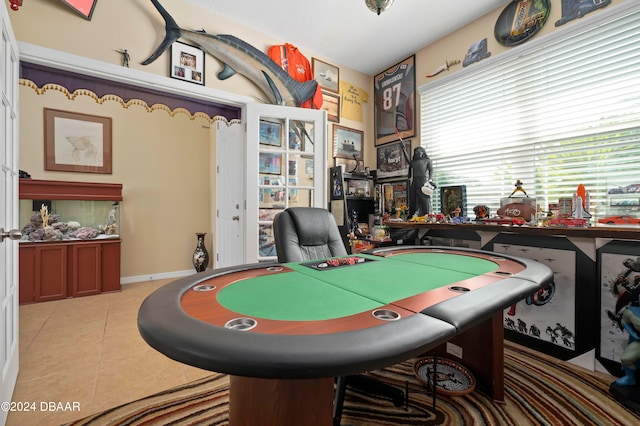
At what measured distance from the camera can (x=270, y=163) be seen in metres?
3.00

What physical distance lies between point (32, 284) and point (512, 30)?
206 inches

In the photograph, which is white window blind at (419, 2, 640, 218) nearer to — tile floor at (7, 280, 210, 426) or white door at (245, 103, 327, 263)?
white door at (245, 103, 327, 263)

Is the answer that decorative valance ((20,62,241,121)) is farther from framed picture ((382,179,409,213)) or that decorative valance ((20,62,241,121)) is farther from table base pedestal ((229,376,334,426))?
table base pedestal ((229,376,334,426))

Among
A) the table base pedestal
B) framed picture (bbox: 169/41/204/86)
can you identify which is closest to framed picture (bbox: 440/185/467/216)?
the table base pedestal

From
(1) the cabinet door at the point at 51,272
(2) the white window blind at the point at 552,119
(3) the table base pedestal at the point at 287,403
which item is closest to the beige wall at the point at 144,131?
(1) the cabinet door at the point at 51,272

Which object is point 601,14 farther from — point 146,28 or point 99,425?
point 99,425

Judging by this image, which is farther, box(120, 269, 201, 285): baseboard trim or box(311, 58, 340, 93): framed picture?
box(120, 269, 201, 285): baseboard trim

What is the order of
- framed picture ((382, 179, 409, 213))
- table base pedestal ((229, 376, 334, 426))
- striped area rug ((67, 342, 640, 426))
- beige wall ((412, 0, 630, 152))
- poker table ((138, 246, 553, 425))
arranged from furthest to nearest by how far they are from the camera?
framed picture ((382, 179, 409, 213)) < beige wall ((412, 0, 630, 152)) < striped area rug ((67, 342, 640, 426)) < table base pedestal ((229, 376, 334, 426)) < poker table ((138, 246, 553, 425))

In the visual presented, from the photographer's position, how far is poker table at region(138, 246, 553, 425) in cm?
57

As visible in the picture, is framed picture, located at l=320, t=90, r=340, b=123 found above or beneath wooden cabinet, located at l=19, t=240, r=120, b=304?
above

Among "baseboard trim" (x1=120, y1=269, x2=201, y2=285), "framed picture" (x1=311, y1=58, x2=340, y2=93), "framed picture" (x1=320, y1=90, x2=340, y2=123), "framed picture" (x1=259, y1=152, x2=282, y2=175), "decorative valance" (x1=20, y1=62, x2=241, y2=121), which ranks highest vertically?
"framed picture" (x1=311, y1=58, x2=340, y2=93)

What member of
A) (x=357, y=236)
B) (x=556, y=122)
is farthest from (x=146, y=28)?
(x=556, y=122)

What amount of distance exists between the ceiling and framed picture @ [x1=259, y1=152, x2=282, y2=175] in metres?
1.29

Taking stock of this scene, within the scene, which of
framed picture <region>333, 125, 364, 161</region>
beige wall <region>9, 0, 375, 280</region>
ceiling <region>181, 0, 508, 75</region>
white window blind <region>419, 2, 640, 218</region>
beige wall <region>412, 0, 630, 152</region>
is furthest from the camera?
framed picture <region>333, 125, 364, 161</region>
